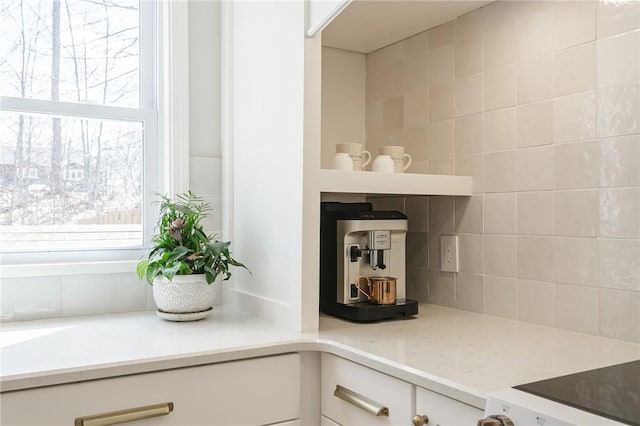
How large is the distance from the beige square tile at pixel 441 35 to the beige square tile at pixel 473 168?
42cm

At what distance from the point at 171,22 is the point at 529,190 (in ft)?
4.38

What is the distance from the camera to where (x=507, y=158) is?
70.0 inches

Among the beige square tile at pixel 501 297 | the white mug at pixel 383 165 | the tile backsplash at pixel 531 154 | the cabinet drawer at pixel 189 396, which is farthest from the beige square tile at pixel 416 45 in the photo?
the cabinet drawer at pixel 189 396

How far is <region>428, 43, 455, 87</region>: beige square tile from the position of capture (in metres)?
1.98

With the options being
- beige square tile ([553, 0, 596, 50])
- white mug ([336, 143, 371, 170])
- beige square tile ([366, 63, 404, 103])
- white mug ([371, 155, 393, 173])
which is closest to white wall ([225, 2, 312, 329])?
white mug ([336, 143, 371, 170])

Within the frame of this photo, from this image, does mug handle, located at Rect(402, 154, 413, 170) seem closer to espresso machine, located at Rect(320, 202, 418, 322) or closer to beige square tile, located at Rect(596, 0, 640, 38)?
espresso machine, located at Rect(320, 202, 418, 322)

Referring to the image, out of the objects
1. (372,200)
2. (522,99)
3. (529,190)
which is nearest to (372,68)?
(372,200)

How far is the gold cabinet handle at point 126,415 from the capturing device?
1230 mm

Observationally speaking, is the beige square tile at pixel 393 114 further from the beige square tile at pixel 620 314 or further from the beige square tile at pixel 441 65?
the beige square tile at pixel 620 314

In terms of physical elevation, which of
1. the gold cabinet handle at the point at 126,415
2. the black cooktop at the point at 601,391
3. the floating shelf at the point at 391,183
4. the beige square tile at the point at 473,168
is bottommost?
the gold cabinet handle at the point at 126,415

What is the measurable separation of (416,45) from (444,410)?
56.1 inches

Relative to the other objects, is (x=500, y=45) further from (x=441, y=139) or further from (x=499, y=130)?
(x=441, y=139)

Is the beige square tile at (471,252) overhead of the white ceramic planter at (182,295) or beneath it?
overhead

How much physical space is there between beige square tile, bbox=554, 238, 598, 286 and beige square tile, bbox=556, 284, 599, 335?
0.02 m
